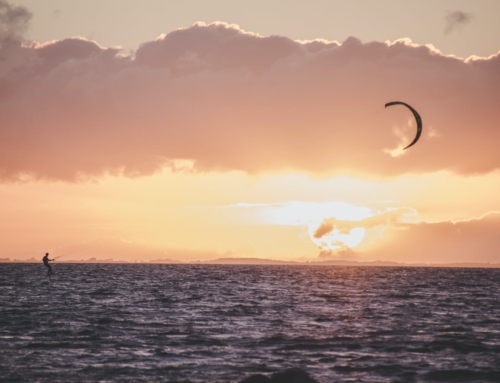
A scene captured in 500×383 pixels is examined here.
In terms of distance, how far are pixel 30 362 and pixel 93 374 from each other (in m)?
3.75

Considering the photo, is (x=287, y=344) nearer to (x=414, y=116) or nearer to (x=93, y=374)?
(x=93, y=374)

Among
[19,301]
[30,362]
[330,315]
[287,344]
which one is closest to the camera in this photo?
[30,362]

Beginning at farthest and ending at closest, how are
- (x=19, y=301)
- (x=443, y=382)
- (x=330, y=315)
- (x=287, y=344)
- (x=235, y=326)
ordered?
(x=19, y=301), (x=330, y=315), (x=235, y=326), (x=287, y=344), (x=443, y=382)

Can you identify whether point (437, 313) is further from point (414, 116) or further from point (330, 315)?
point (414, 116)

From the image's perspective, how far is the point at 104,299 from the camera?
58.1m

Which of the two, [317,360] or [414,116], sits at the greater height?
[414,116]

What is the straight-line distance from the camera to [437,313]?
4731cm

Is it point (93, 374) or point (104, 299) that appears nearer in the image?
point (93, 374)

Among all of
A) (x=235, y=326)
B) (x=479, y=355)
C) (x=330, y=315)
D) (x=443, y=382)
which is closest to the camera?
(x=443, y=382)

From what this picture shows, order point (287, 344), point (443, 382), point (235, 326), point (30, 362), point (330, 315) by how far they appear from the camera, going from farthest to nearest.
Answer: point (330, 315) < point (235, 326) < point (287, 344) < point (30, 362) < point (443, 382)

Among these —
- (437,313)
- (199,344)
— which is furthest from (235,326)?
(437,313)

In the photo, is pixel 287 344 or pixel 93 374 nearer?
pixel 93 374

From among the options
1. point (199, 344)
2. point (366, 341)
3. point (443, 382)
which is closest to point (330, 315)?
point (366, 341)

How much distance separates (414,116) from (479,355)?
15.4m
